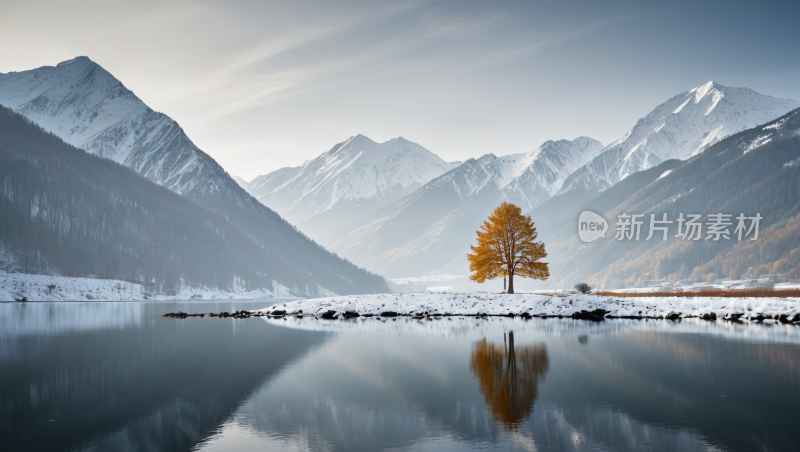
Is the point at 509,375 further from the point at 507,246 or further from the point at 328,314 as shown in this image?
the point at 507,246

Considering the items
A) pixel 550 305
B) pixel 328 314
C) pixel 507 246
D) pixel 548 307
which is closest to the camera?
pixel 548 307

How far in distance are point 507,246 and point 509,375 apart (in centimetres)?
5360

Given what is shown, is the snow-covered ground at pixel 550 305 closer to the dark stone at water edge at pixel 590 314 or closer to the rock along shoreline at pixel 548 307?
the rock along shoreline at pixel 548 307

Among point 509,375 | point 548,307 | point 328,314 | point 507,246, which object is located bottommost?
point 328,314

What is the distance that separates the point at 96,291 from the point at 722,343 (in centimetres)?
20324

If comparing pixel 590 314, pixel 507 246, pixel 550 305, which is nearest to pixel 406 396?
pixel 590 314

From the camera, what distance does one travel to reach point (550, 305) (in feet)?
228

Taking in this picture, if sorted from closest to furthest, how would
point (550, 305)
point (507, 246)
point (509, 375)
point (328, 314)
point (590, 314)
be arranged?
point (509, 375) < point (590, 314) < point (550, 305) < point (328, 314) < point (507, 246)

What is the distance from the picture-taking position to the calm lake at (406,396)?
1596 cm

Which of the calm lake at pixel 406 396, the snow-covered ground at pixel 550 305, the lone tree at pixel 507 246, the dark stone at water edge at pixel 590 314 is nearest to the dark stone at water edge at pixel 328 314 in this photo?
the snow-covered ground at pixel 550 305

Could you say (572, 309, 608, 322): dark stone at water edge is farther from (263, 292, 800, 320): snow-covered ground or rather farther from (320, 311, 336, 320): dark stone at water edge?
(320, 311, 336, 320): dark stone at water edge

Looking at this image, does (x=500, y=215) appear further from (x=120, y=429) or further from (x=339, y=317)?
(x=120, y=429)

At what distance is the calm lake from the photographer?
1596cm

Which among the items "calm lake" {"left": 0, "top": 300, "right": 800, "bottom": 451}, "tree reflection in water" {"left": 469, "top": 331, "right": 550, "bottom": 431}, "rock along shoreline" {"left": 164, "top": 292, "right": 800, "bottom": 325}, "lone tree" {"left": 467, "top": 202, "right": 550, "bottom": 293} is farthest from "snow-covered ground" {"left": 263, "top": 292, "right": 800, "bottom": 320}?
"tree reflection in water" {"left": 469, "top": 331, "right": 550, "bottom": 431}
